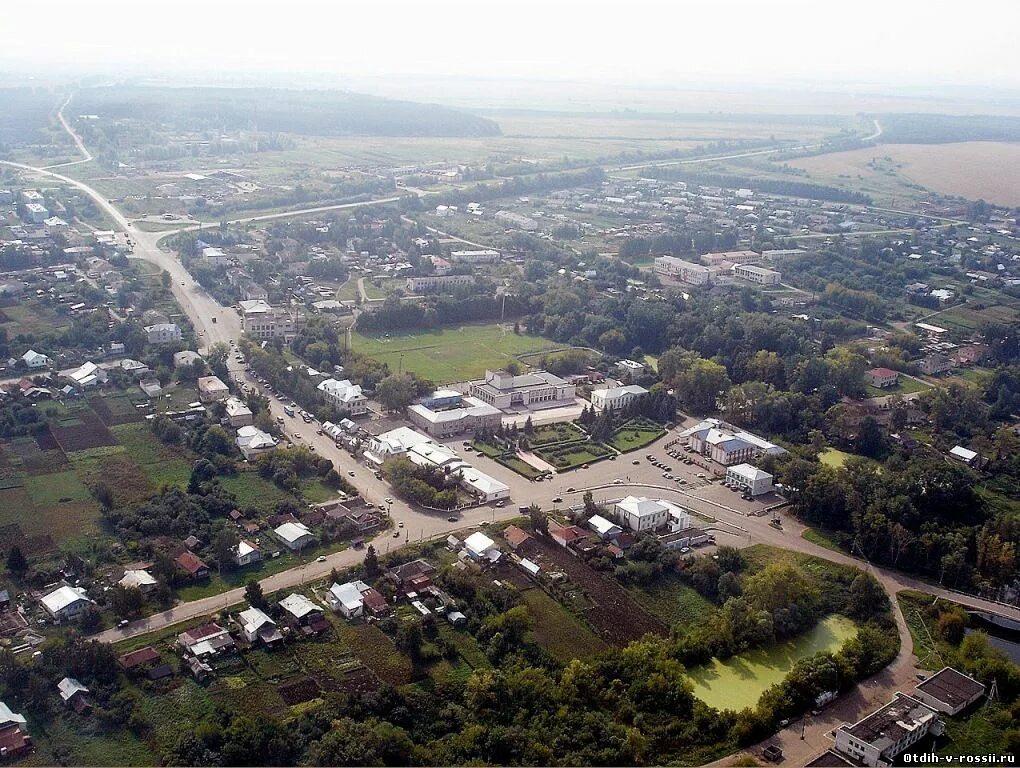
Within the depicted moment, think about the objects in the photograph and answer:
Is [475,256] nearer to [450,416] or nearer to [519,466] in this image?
[450,416]

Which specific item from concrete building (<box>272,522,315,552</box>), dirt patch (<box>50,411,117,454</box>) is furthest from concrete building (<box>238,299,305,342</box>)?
concrete building (<box>272,522,315,552</box>)

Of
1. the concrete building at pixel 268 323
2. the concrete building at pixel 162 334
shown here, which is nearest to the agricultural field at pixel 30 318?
the concrete building at pixel 162 334

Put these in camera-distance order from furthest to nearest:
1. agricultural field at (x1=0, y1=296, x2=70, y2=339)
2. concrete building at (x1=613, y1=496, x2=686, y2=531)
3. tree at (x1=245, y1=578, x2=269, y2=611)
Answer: agricultural field at (x1=0, y1=296, x2=70, y2=339), concrete building at (x1=613, y1=496, x2=686, y2=531), tree at (x1=245, y1=578, x2=269, y2=611)

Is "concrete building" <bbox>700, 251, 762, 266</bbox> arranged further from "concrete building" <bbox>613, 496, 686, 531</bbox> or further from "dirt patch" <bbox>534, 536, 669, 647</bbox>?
"dirt patch" <bbox>534, 536, 669, 647</bbox>

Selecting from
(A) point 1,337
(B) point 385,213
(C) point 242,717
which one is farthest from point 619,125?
(C) point 242,717

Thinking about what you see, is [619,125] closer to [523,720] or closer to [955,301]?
[955,301]

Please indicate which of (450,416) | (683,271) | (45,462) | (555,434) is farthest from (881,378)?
(45,462)
